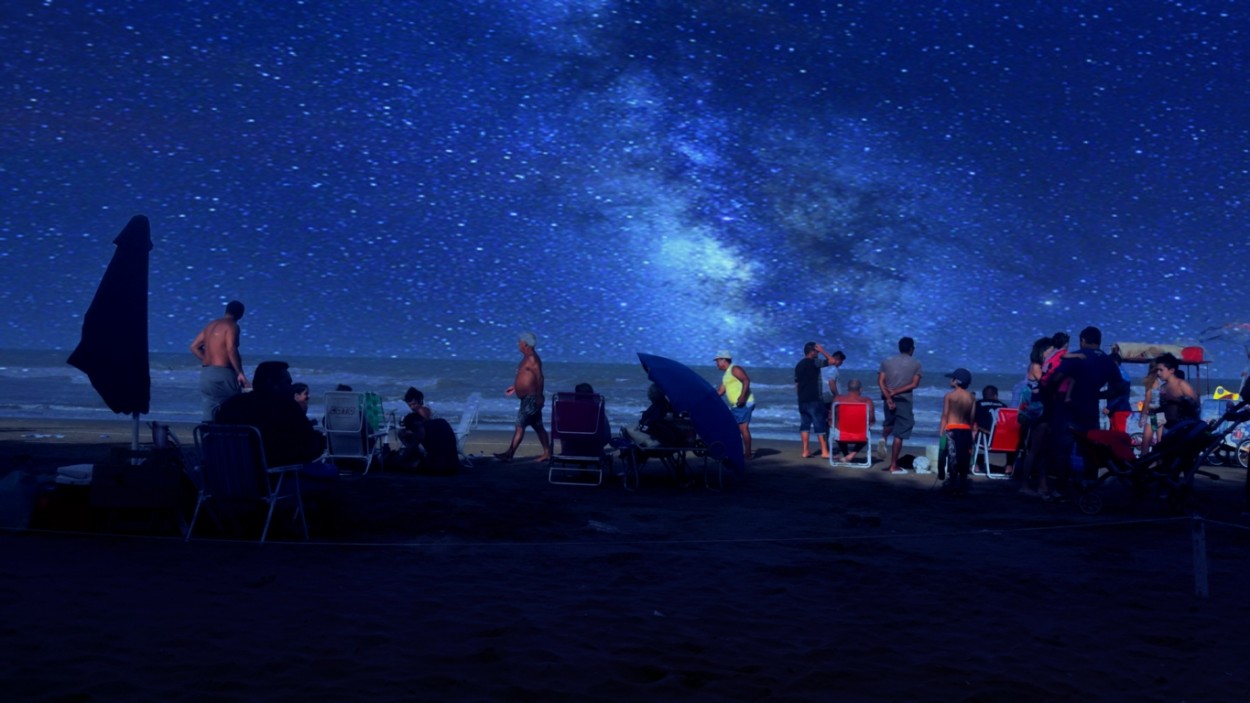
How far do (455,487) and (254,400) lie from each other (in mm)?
3347

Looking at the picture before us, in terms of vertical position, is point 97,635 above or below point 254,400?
below

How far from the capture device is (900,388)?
1227 cm

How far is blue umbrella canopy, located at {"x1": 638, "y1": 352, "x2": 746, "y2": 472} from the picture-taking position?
9734 millimetres

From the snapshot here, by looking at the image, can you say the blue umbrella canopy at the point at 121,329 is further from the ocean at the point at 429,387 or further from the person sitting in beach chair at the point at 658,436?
the ocean at the point at 429,387

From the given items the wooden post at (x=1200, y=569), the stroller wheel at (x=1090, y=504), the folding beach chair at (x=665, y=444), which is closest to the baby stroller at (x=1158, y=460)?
the stroller wheel at (x=1090, y=504)

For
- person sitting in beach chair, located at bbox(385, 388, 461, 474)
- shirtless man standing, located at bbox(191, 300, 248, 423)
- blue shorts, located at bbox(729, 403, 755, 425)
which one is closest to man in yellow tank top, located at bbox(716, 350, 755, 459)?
blue shorts, located at bbox(729, 403, 755, 425)

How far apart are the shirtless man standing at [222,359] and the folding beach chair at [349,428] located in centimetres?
162

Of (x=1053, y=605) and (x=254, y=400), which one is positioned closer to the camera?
(x=1053, y=605)

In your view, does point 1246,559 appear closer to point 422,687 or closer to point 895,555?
point 895,555

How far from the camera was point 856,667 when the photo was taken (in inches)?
159

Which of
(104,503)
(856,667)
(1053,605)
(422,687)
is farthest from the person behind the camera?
(104,503)

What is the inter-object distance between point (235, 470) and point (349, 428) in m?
4.37

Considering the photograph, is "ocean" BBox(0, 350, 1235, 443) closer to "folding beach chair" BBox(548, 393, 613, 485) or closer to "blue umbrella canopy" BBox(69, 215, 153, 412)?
"folding beach chair" BBox(548, 393, 613, 485)

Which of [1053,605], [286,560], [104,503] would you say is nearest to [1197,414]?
[1053,605]
